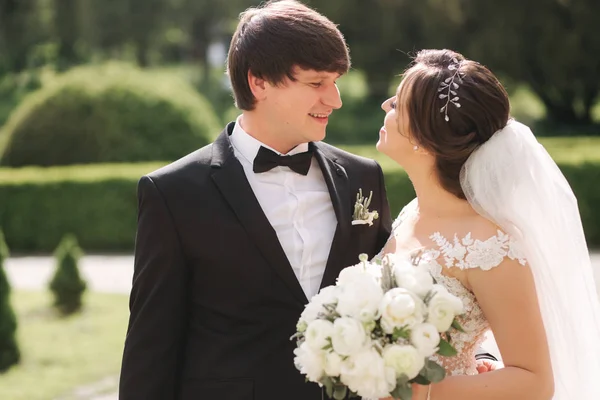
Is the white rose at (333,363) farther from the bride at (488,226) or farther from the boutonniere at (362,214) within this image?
the boutonniere at (362,214)

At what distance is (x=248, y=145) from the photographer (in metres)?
3.23

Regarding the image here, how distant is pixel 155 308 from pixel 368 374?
81 centimetres

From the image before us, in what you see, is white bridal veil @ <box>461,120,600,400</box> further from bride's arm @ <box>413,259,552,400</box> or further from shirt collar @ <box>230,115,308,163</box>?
shirt collar @ <box>230,115,308,163</box>

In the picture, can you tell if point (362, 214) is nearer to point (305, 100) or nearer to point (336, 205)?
point (336, 205)

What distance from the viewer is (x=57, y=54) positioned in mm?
47750

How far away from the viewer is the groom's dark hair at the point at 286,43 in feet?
9.95

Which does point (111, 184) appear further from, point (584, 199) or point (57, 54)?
point (57, 54)

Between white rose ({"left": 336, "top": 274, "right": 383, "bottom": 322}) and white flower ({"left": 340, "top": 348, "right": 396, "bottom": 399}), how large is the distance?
0.33ft

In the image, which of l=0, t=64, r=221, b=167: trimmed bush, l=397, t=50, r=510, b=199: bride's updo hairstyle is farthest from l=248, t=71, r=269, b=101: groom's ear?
l=0, t=64, r=221, b=167: trimmed bush

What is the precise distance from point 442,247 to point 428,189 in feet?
0.84

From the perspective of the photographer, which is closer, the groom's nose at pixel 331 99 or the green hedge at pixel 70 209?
the groom's nose at pixel 331 99

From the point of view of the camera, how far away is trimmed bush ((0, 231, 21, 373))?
782 cm

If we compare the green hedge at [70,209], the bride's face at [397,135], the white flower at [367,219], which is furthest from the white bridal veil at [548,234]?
the green hedge at [70,209]

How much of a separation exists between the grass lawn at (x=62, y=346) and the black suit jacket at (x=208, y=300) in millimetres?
4224
